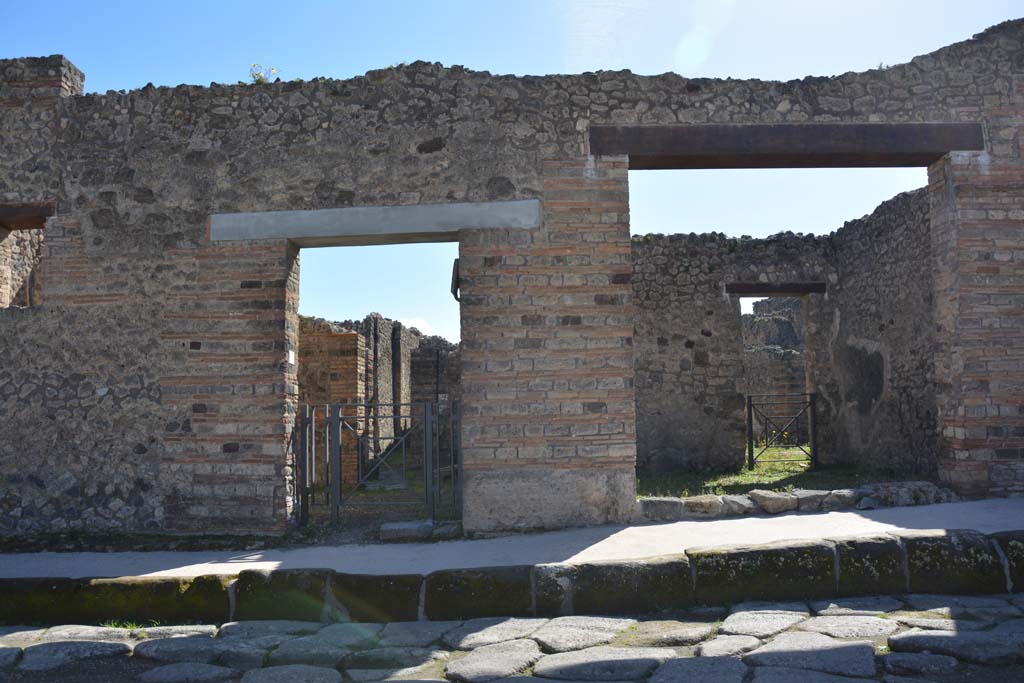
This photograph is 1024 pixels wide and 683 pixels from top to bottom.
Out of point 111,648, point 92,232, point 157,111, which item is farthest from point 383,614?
point 157,111

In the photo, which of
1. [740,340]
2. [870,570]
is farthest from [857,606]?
[740,340]

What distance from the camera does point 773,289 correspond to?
10852 millimetres

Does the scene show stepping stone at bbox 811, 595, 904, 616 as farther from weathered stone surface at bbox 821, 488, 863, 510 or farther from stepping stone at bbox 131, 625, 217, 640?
stepping stone at bbox 131, 625, 217, 640

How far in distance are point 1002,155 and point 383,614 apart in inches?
241

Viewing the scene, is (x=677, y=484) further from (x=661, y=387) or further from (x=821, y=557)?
(x=821, y=557)

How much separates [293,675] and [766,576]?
267 cm

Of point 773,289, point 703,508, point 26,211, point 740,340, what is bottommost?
point 703,508

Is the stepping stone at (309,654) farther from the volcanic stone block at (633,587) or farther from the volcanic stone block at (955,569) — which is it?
the volcanic stone block at (955,569)

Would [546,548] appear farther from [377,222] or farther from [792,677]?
[377,222]

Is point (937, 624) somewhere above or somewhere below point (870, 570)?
below

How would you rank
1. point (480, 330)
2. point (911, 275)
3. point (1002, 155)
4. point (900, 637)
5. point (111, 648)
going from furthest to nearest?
point (911, 275), point (1002, 155), point (480, 330), point (111, 648), point (900, 637)

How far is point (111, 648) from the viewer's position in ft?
13.4

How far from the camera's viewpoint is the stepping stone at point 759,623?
3891 mm

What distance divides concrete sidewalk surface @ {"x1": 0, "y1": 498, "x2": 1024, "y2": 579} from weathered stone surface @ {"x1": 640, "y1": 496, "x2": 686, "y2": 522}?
139 mm
